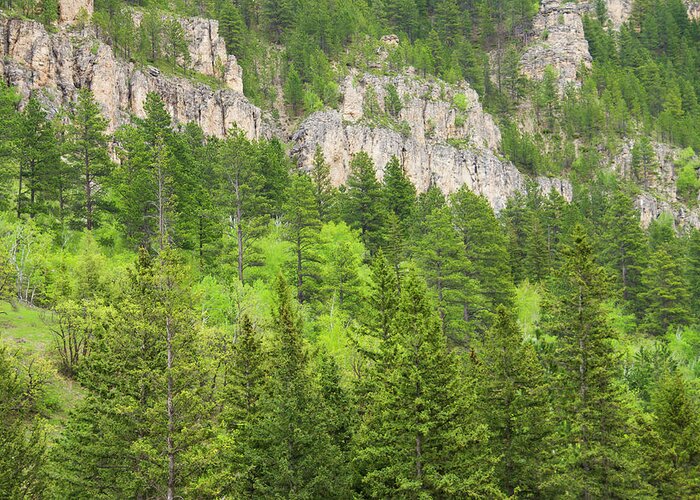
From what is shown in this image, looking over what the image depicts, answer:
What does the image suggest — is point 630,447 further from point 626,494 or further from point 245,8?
point 245,8

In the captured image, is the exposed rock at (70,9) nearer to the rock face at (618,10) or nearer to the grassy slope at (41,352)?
the grassy slope at (41,352)

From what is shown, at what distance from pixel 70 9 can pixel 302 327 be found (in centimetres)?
6331

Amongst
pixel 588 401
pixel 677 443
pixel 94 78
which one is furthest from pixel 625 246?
pixel 94 78

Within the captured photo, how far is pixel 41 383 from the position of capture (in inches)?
918

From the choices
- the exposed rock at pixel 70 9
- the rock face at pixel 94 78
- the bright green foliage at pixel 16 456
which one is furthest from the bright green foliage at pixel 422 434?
the exposed rock at pixel 70 9

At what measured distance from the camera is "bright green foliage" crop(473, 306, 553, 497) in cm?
2320

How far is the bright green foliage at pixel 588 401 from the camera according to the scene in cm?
2273

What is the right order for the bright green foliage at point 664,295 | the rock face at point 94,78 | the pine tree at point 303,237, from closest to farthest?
the pine tree at point 303,237, the bright green foliage at point 664,295, the rock face at point 94,78

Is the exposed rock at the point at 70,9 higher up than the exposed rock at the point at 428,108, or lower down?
higher up

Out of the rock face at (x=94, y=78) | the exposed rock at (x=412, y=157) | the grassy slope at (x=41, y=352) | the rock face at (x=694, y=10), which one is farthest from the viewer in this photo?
the rock face at (x=694, y=10)

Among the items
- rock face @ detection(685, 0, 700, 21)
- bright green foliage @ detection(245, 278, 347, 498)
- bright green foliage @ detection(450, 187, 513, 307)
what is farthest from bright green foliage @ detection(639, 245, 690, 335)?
rock face @ detection(685, 0, 700, 21)

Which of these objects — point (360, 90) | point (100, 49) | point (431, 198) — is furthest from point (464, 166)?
point (100, 49)

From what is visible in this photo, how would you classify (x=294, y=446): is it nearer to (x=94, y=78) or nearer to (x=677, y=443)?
(x=677, y=443)

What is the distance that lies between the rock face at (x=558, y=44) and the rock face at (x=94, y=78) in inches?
2704
